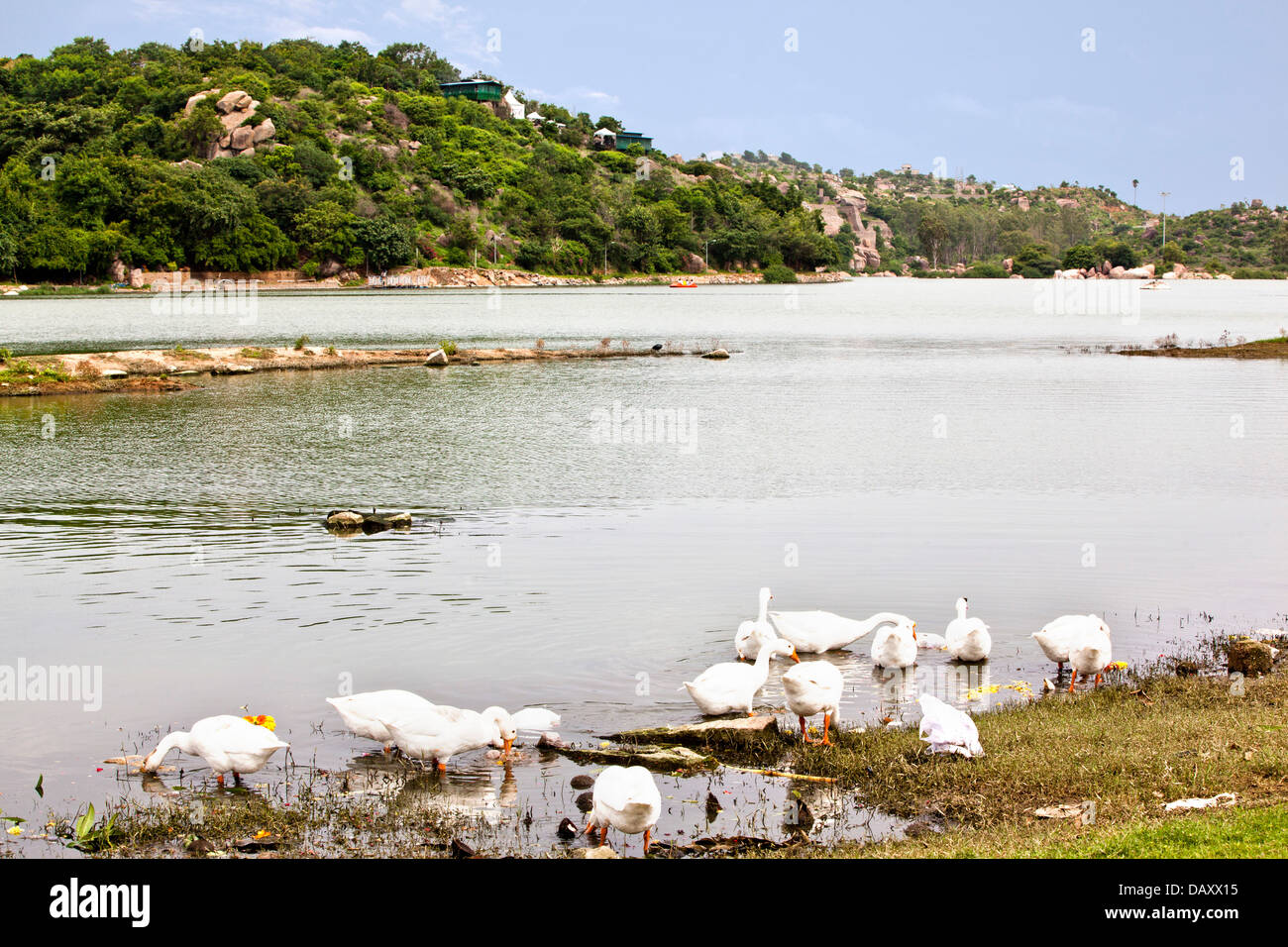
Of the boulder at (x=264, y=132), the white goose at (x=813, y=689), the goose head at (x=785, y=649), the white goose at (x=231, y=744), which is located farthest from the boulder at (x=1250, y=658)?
the boulder at (x=264, y=132)

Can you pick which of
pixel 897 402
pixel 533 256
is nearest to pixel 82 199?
pixel 533 256

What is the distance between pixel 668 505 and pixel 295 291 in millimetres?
135690

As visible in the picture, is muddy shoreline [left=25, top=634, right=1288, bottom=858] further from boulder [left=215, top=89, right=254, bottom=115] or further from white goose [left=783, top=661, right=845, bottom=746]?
boulder [left=215, top=89, right=254, bottom=115]

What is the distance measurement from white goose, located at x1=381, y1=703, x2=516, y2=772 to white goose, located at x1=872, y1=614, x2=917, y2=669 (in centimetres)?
528

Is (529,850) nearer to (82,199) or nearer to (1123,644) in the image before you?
(1123,644)

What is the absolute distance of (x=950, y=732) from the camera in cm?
1028

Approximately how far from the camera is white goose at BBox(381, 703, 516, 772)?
10.8 m

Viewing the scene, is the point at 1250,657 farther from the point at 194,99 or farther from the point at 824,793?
the point at 194,99

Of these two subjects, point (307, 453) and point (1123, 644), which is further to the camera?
point (307, 453)

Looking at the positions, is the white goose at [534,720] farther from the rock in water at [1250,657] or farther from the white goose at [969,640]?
the rock in water at [1250,657]

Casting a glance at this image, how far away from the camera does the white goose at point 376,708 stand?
10859mm

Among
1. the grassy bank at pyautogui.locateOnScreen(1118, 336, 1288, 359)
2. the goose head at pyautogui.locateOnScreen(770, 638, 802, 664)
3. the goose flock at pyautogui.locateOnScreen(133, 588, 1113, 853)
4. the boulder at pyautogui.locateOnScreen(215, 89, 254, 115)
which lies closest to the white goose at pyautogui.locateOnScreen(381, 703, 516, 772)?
the goose flock at pyautogui.locateOnScreen(133, 588, 1113, 853)

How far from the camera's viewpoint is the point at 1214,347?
64.1 meters

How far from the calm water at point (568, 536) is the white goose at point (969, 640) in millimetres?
215
